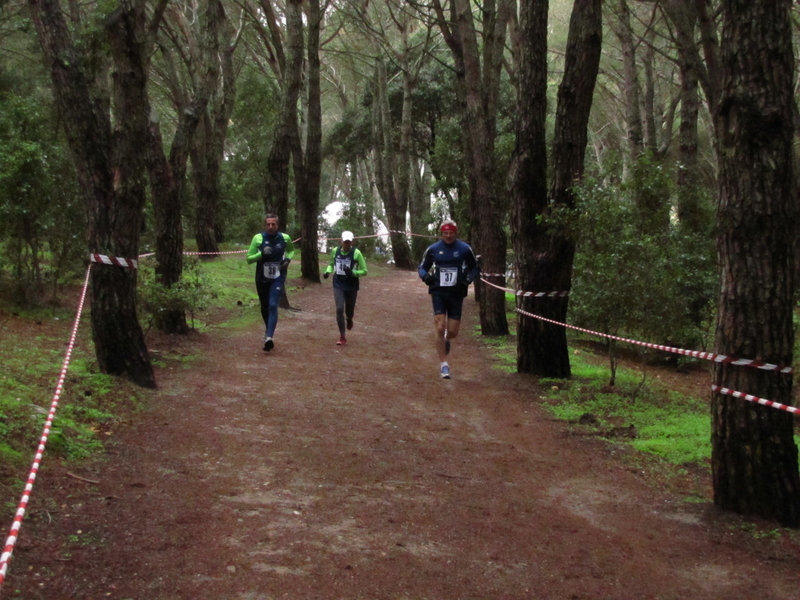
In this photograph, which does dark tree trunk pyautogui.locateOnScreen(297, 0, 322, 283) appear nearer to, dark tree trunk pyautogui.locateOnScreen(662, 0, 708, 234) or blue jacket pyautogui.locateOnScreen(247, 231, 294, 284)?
dark tree trunk pyautogui.locateOnScreen(662, 0, 708, 234)

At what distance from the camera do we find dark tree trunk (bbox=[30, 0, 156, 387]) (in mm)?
8086

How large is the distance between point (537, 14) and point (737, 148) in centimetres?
568

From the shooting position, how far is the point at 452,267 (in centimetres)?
1091

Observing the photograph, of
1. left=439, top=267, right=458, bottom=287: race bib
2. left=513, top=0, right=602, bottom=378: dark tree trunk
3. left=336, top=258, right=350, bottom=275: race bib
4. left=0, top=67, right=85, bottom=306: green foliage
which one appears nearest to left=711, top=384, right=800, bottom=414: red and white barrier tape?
left=513, top=0, right=602, bottom=378: dark tree trunk

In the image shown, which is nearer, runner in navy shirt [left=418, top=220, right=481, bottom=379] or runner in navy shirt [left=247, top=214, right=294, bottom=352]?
runner in navy shirt [left=418, top=220, right=481, bottom=379]

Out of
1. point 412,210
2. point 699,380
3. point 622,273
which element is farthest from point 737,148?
point 412,210

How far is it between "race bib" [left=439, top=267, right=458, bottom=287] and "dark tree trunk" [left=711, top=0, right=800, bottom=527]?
A: 5203 millimetres

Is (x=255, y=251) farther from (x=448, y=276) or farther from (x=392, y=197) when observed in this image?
(x=392, y=197)

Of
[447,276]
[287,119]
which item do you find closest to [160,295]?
[447,276]

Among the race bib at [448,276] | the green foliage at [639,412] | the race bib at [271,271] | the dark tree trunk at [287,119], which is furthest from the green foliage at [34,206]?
the green foliage at [639,412]

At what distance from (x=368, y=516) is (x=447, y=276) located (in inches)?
220

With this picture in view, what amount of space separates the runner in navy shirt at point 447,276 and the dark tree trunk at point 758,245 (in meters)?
5.18

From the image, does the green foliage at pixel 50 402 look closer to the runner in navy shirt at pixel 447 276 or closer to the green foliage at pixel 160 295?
the green foliage at pixel 160 295

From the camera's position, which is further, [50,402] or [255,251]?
[255,251]
